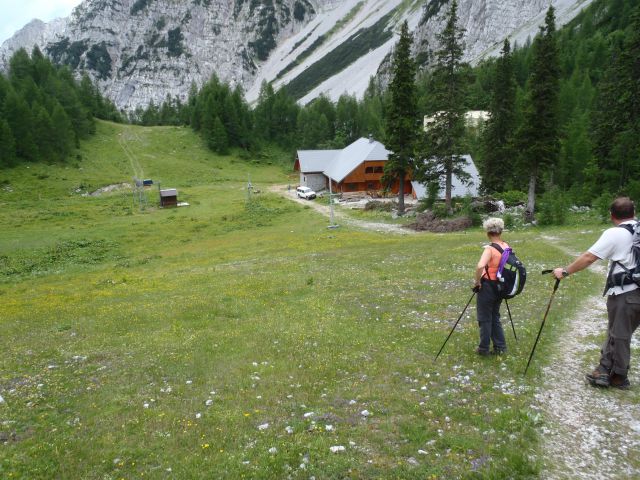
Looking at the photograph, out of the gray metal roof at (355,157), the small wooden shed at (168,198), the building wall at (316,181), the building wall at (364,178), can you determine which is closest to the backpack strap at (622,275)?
the small wooden shed at (168,198)

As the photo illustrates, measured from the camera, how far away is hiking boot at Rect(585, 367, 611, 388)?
27.4 ft

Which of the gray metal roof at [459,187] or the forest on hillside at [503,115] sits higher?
the forest on hillside at [503,115]

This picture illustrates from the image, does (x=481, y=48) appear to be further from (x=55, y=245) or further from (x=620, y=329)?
(x=620, y=329)

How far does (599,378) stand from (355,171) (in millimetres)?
69980

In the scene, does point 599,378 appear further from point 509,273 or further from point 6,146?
point 6,146

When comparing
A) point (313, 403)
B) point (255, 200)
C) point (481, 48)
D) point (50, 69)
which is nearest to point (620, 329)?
point (313, 403)

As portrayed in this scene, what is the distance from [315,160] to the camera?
Result: 89.5m

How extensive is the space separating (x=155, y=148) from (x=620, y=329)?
126857mm

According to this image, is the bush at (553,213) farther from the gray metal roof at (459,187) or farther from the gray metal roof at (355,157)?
the gray metal roof at (355,157)

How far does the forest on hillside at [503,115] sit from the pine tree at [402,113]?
1686 mm

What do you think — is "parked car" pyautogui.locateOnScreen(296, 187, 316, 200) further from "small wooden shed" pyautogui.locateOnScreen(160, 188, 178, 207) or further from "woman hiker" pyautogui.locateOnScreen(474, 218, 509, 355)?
"woman hiker" pyautogui.locateOnScreen(474, 218, 509, 355)

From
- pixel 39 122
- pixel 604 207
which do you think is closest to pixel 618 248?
pixel 604 207

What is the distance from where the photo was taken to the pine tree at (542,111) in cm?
3706

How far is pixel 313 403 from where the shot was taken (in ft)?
28.6
